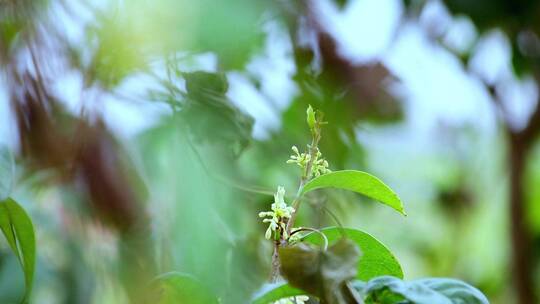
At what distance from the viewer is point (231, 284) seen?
0.50 meters

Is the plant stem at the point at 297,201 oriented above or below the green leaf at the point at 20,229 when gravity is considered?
above

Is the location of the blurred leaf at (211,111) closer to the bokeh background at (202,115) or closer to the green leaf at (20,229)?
the bokeh background at (202,115)

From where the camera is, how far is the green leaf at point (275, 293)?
39 cm

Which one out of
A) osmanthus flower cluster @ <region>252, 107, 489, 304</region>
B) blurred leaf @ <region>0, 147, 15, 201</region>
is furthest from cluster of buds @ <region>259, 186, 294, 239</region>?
blurred leaf @ <region>0, 147, 15, 201</region>

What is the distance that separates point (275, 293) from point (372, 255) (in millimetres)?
101

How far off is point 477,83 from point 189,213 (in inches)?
51.3

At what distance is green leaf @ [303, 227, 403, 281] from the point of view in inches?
18.6

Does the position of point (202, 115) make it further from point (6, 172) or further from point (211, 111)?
point (6, 172)

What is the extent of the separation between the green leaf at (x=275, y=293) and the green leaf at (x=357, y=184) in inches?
2.6

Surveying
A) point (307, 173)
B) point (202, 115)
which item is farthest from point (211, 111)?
point (307, 173)

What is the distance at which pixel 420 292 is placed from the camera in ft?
1.33

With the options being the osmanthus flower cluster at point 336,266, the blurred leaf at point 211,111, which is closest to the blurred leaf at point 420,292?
the osmanthus flower cluster at point 336,266

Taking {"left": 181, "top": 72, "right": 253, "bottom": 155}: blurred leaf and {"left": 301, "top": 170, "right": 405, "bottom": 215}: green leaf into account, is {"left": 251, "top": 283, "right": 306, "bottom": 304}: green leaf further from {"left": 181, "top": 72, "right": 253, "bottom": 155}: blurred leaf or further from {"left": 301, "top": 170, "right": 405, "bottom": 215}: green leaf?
{"left": 181, "top": 72, "right": 253, "bottom": 155}: blurred leaf

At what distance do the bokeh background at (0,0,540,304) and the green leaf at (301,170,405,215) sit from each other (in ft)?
0.27
